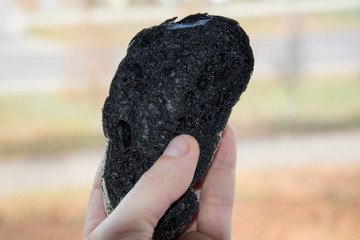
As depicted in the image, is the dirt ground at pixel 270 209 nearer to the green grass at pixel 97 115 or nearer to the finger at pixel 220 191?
the green grass at pixel 97 115

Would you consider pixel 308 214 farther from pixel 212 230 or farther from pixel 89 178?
pixel 212 230

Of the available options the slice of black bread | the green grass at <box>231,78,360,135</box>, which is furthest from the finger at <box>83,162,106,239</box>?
the green grass at <box>231,78,360,135</box>

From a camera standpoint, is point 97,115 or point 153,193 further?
point 97,115

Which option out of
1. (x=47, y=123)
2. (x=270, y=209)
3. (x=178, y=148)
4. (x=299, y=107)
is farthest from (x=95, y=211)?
(x=299, y=107)

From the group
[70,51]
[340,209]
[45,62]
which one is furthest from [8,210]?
[340,209]

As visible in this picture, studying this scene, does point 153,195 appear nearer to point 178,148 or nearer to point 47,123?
point 178,148

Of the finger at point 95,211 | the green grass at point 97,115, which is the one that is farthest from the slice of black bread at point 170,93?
the green grass at point 97,115
